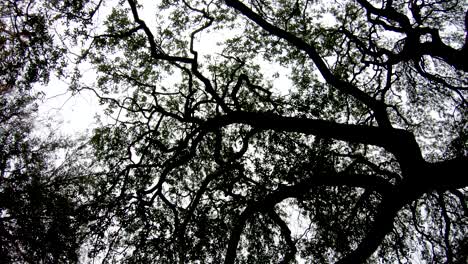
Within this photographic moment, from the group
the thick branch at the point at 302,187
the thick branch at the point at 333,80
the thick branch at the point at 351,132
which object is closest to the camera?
the thick branch at the point at 351,132

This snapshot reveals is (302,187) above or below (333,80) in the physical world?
below

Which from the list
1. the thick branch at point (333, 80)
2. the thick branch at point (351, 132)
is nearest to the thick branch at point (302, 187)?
the thick branch at point (351, 132)

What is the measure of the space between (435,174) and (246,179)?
4.19 m

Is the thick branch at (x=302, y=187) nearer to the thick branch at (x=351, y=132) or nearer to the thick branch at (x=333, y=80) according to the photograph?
the thick branch at (x=351, y=132)

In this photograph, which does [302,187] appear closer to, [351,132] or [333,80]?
[351,132]

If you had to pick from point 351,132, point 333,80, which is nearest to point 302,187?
point 351,132

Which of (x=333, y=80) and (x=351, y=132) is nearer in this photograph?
(x=351, y=132)

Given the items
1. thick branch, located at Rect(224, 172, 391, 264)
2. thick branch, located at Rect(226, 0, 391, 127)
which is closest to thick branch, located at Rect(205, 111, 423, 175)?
thick branch, located at Rect(224, 172, 391, 264)

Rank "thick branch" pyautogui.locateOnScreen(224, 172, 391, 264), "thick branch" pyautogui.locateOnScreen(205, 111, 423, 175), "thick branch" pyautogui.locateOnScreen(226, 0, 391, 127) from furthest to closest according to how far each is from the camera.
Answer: "thick branch" pyautogui.locateOnScreen(226, 0, 391, 127) < "thick branch" pyautogui.locateOnScreen(224, 172, 391, 264) < "thick branch" pyautogui.locateOnScreen(205, 111, 423, 175)

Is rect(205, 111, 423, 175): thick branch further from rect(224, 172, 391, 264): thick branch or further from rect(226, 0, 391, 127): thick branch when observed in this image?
rect(226, 0, 391, 127): thick branch

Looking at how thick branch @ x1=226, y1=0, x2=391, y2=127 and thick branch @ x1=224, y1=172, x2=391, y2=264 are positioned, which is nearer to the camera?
thick branch @ x1=224, y1=172, x2=391, y2=264

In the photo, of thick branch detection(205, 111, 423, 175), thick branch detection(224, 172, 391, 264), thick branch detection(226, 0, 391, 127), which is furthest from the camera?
thick branch detection(226, 0, 391, 127)

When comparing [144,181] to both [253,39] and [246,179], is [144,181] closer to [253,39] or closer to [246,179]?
[246,179]

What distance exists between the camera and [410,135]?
579cm
